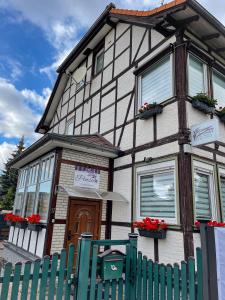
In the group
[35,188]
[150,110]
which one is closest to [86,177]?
[35,188]

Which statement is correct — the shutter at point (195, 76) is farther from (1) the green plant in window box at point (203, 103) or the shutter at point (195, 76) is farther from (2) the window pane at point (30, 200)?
(2) the window pane at point (30, 200)

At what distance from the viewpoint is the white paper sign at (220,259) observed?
6.63 ft

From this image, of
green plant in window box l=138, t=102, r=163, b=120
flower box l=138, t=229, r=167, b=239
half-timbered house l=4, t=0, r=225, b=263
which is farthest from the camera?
green plant in window box l=138, t=102, r=163, b=120

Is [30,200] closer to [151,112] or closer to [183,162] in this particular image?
[151,112]

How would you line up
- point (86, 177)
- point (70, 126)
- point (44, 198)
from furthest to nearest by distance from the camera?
point (70, 126)
point (86, 177)
point (44, 198)

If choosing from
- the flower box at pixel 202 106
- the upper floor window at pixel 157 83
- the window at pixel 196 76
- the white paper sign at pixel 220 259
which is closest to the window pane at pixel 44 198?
the upper floor window at pixel 157 83

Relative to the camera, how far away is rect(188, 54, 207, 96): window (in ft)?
20.1

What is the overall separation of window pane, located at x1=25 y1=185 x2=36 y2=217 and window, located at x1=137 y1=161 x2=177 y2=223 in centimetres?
377

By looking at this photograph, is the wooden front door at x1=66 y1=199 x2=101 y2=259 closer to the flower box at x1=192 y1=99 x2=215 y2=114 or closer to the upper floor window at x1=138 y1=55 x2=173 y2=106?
the upper floor window at x1=138 y1=55 x2=173 y2=106

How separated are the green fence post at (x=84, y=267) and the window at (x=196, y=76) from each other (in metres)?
4.59

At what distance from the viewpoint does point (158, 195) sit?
5805mm

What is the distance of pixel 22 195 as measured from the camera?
29.9 feet

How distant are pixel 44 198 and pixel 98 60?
7.11 metres

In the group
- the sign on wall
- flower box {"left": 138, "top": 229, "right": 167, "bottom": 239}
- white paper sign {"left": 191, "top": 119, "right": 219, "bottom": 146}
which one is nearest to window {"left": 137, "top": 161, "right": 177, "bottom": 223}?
flower box {"left": 138, "top": 229, "right": 167, "bottom": 239}
